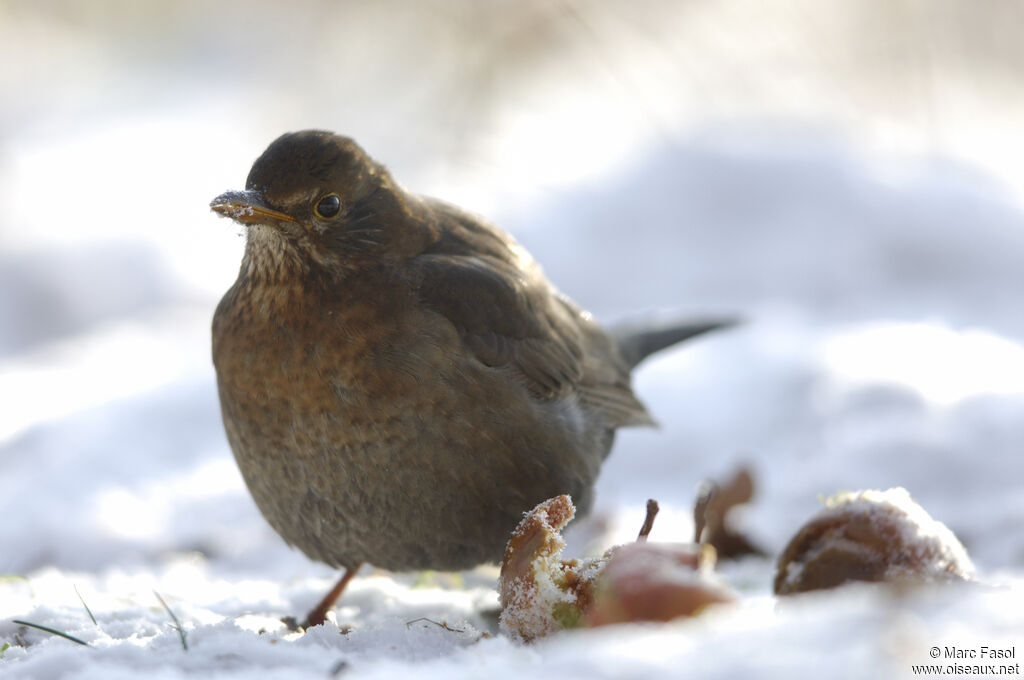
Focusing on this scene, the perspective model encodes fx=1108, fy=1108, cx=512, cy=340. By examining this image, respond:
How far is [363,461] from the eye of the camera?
10.6ft

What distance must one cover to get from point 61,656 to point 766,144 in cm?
722

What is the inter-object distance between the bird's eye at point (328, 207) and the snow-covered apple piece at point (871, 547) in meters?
1.70

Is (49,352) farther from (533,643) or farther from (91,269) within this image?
(533,643)

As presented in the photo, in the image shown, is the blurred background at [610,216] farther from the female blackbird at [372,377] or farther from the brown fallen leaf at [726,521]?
the female blackbird at [372,377]

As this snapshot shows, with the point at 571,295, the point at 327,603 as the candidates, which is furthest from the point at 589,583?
the point at 571,295

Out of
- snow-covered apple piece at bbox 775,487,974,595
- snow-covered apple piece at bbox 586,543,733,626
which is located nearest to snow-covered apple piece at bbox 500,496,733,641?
snow-covered apple piece at bbox 586,543,733,626

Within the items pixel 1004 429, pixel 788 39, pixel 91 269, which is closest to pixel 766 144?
pixel 788 39

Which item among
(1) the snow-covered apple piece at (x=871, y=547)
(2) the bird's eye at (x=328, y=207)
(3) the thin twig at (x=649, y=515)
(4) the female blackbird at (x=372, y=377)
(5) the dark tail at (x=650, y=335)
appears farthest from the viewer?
(5) the dark tail at (x=650, y=335)

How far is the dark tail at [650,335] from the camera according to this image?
4.77m

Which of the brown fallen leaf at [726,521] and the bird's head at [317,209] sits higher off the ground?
the bird's head at [317,209]

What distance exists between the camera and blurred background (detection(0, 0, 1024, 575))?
4992 millimetres

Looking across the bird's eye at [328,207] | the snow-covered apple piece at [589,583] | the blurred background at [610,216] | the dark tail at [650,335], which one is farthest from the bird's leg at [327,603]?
the dark tail at [650,335]

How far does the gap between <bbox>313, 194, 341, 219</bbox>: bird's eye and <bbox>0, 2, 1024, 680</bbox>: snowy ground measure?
4.13ft

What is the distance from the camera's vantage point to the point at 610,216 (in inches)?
315
